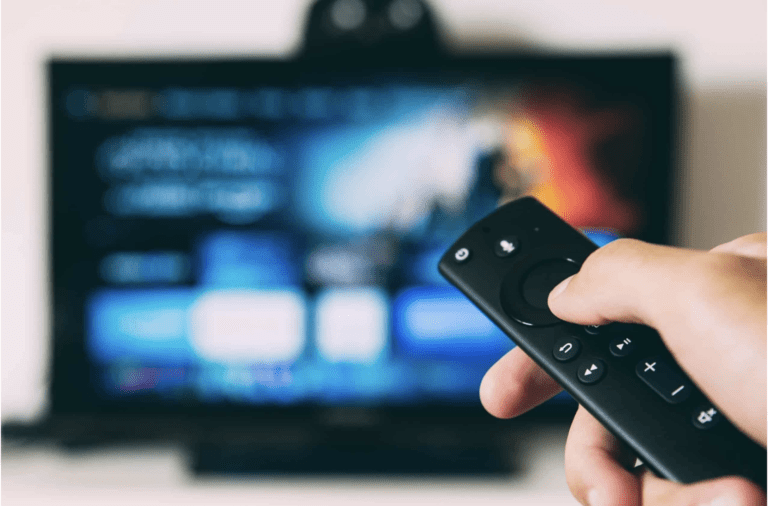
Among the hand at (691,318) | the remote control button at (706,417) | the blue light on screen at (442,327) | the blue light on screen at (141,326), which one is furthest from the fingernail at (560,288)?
the blue light on screen at (141,326)

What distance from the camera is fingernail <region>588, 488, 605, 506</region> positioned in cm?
35

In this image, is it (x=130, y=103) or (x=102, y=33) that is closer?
(x=130, y=103)

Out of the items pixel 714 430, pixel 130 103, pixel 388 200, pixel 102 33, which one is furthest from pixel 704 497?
pixel 102 33

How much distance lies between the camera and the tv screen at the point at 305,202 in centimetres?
86

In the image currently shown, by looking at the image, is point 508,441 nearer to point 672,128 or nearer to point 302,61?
point 672,128

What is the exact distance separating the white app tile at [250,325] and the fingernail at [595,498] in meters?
0.57

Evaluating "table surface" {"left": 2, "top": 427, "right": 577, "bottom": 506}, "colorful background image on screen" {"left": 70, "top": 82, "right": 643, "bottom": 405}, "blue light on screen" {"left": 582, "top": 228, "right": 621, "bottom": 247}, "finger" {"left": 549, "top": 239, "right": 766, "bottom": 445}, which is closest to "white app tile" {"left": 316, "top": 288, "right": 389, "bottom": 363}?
"colorful background image on screen" {"left": 70, "top": 82, "right": 643, "bottom": 405}

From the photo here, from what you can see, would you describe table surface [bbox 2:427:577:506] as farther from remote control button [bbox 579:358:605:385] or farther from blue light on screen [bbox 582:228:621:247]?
remote control button [bbox 579:358:605:385]

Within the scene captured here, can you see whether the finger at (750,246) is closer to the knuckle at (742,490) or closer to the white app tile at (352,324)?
the knuckle at (742,490)

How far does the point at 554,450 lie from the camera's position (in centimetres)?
93

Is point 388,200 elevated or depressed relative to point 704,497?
elevated

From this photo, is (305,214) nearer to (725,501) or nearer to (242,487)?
(242,487)

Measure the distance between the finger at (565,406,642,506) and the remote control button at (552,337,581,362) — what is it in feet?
0.17

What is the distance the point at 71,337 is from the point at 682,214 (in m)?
1.03
